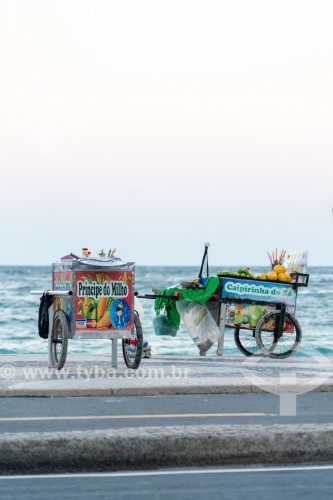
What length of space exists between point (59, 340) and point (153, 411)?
9.94ft

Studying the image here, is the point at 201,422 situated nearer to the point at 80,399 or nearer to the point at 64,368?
the point at 80,399

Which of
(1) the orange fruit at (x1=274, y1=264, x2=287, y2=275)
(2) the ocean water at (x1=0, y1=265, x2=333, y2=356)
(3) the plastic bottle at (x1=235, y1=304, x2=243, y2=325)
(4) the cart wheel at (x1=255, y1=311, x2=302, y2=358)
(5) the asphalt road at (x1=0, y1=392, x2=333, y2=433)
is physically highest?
(1) the orange fruit at (x1=274, y1=264, x2=287, y2=275)

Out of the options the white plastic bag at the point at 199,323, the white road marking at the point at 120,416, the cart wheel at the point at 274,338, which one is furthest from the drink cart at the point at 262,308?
the white road marking at the point at 120,416

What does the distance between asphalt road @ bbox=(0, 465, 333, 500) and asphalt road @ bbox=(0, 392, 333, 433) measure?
170 centimetres

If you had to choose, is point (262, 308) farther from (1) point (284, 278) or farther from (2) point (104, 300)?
(2) point (104, 300)

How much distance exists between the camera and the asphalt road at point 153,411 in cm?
909

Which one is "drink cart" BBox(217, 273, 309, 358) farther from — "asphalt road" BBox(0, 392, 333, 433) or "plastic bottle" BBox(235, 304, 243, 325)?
"asphalt road" BBox(0, 392, 333, 433)

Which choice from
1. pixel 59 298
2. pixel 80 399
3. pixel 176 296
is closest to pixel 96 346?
pixel 176 296

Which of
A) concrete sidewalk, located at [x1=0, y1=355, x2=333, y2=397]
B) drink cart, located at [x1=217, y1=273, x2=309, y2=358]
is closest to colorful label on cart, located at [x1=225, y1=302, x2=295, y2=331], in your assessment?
drink cart, located at [x1=217, y1=273, x2=309, y2=358]

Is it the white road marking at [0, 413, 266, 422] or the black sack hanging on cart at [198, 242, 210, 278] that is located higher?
the black sack hanging on cart at [198, 242, 210, 278]

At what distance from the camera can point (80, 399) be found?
34.9 ft

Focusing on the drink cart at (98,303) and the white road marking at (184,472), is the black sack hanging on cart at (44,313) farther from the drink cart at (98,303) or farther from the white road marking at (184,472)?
the white road marking at (184,472)

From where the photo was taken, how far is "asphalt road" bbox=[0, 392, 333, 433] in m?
9.09

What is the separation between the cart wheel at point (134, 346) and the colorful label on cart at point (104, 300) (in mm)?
102
